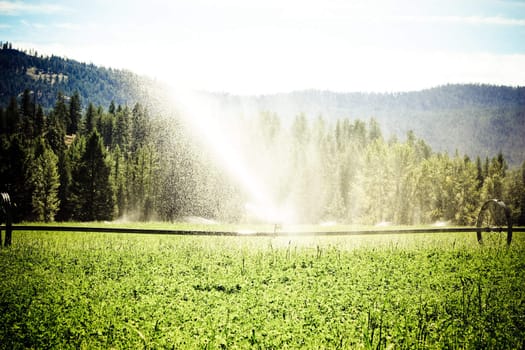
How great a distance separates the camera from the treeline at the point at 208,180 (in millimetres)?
67188

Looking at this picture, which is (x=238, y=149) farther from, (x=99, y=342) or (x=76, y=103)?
(x=99, y=342)

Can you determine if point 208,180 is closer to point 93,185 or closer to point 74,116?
point 93,185

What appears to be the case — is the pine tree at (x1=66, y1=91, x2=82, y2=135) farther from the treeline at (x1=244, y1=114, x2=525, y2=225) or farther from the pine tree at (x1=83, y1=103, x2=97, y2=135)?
the treeline at (x1=244, y1=114, x2=525, y2=225)

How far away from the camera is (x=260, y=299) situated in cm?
1252

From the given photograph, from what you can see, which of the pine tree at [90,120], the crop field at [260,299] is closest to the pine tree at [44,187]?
the pine tree at [90,120]

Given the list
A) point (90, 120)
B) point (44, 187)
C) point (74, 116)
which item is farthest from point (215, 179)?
point (74, 116)

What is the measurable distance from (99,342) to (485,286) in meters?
12.2

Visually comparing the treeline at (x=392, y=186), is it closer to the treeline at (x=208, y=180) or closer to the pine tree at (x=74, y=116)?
the treeline at (x=208, y=180)

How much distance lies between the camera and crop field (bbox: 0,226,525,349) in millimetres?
9945

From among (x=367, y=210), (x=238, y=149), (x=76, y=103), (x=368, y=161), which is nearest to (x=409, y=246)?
(x=367, y=210)

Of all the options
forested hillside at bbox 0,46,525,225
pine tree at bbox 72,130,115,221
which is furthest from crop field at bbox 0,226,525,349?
pine tree at bbox 72,130,115,221

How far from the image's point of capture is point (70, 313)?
37.1 feet

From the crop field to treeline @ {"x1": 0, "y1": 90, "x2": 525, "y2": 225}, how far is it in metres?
49.6

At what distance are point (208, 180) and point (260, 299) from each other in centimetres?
5873
